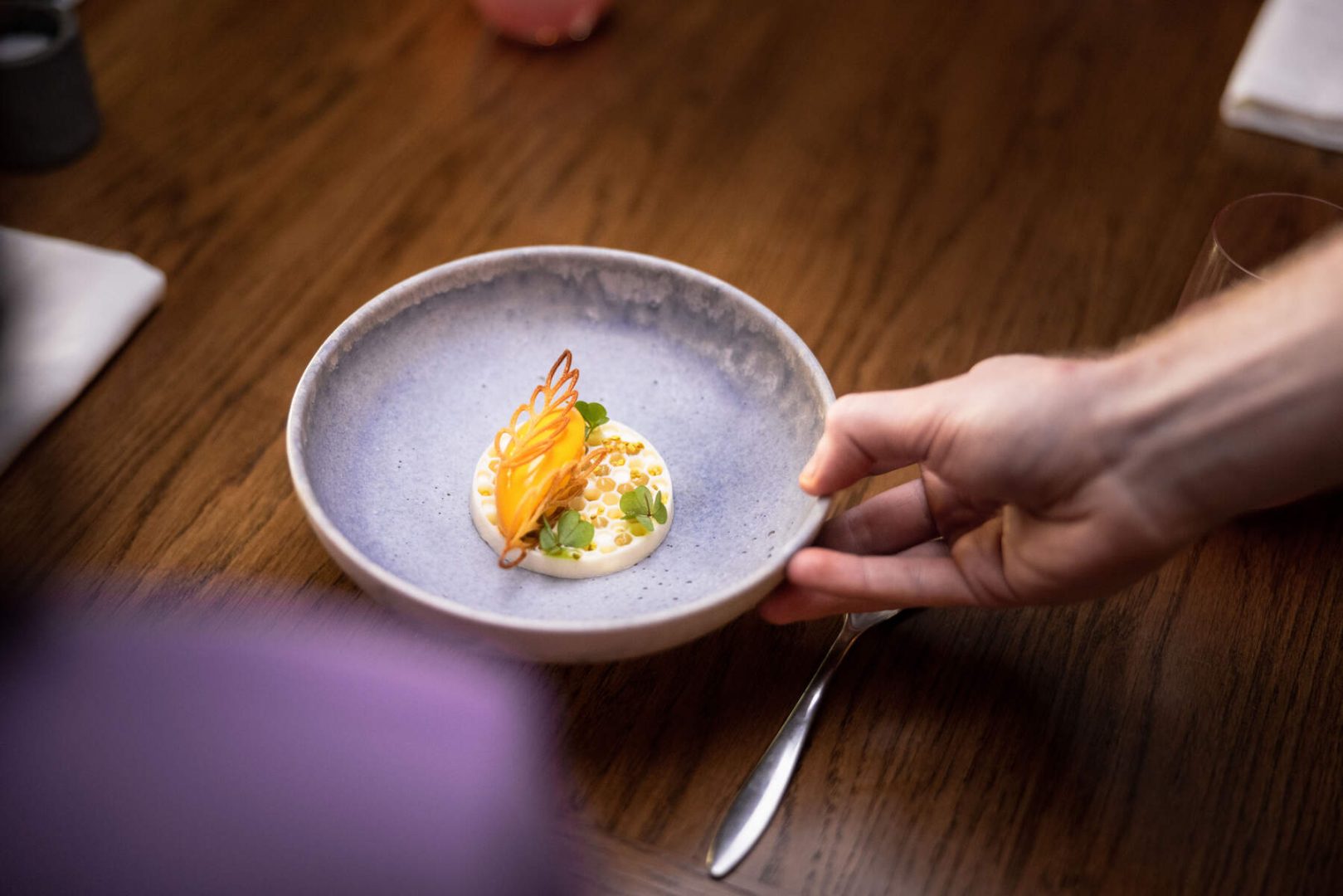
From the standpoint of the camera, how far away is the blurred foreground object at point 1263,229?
3.63 ft

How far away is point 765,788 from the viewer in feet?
2.72

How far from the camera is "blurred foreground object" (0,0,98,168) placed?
4.17 ft

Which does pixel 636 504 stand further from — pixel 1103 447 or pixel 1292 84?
pixel 1292 84

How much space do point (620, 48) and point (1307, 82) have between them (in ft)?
3.13

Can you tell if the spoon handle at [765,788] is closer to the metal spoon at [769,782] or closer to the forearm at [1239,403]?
the metal spoon at [769,782]

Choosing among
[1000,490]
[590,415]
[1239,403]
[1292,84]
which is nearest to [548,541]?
[590,415]

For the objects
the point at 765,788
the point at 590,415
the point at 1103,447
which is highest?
the point at 1103,447

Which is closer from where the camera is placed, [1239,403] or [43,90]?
[1239,403]

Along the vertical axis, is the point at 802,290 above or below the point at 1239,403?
below

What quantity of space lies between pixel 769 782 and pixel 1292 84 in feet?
4.21

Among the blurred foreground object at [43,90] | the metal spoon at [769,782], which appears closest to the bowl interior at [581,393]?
the metal spoon at [769,782]

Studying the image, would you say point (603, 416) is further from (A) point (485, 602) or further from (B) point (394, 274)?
(B) point (394, 274)

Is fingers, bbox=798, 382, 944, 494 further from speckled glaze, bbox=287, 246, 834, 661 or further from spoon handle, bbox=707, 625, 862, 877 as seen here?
spoon handle, bbox=707, 625, 862, 877

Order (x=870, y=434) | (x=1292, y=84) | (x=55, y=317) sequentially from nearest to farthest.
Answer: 1. (x=870, y=434)
2. (x=55, y=317)
3. (x=1292, y=84)
